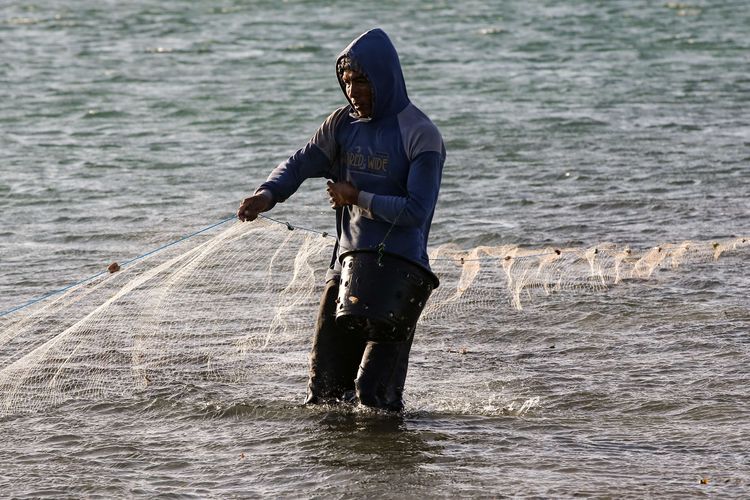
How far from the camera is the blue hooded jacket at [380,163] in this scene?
526 centimetres

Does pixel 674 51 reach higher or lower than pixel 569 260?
lower

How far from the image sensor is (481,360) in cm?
703

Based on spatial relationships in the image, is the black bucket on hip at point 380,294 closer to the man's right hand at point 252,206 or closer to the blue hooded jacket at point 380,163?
the blue hooded jacket at point 380,163

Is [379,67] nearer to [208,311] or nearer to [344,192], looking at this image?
[344,192]

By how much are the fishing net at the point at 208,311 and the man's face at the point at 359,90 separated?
1511 millimetres

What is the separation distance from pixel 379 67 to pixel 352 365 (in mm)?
1331

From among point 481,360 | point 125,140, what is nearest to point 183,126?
point 125,140

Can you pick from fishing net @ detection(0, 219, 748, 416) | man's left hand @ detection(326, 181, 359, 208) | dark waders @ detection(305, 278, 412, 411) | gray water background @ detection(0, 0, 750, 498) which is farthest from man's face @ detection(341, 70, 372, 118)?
fishing net @ detection(0, 219, 748, 416)

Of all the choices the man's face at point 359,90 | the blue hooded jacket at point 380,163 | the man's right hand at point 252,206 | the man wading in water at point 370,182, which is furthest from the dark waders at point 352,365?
the man's face at point 359,90

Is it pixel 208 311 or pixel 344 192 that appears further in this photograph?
pixel 208 311

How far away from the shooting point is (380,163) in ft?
17.7

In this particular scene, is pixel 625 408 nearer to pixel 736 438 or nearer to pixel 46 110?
pixel 736 438

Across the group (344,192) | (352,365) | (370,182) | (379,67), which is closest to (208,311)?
(352,365)

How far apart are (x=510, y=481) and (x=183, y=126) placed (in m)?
11.2
